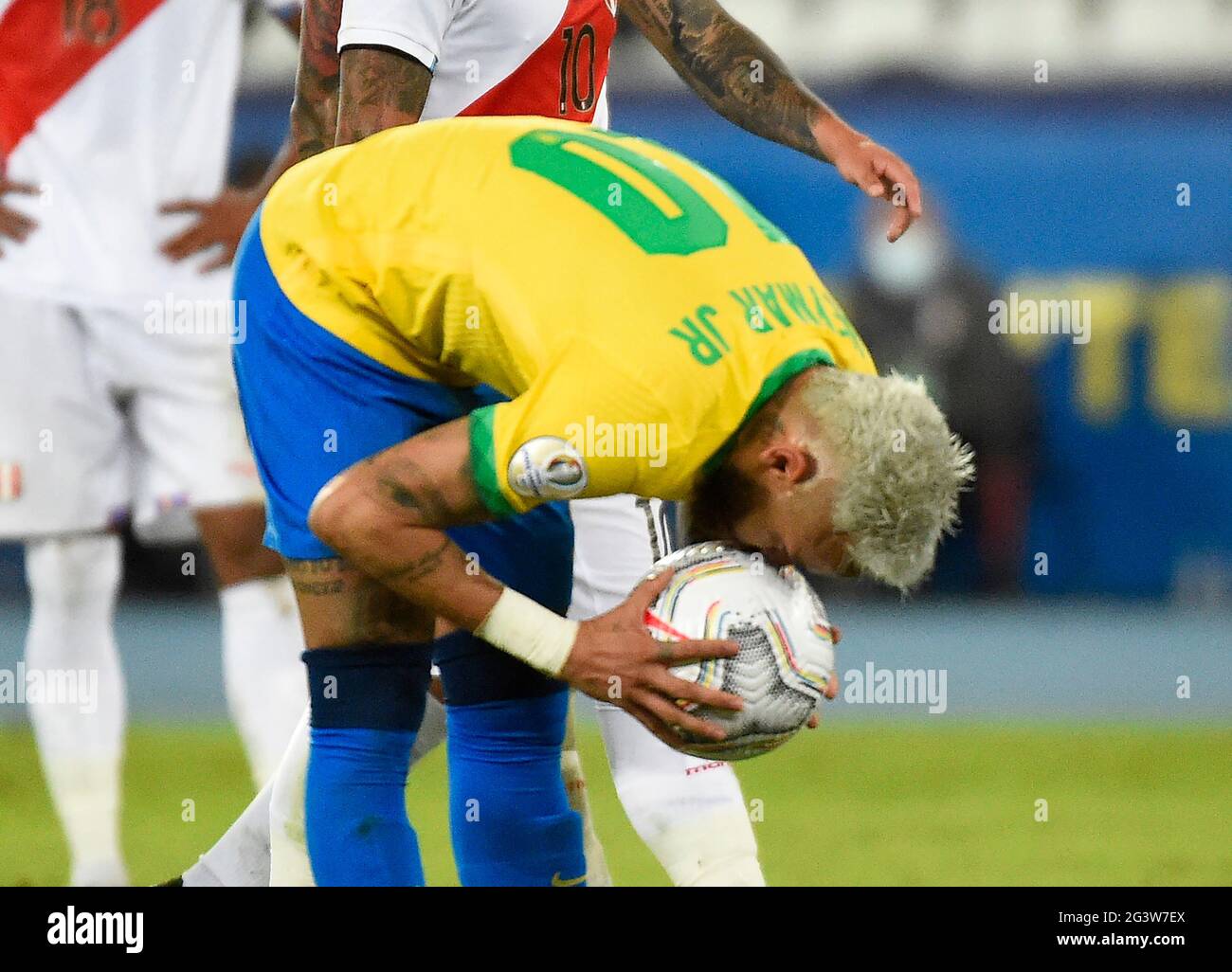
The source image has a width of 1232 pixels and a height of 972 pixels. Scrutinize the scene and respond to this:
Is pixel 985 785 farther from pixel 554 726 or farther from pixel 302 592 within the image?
pixel 302 592

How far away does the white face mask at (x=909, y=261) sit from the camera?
29.1 ft

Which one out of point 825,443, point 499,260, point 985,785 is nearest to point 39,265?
point 499,260

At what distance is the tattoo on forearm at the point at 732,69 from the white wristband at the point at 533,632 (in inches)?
44.7

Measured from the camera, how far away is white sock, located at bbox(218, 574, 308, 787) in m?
4.17

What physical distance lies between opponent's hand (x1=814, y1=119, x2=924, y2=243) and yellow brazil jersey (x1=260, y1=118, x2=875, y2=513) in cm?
47

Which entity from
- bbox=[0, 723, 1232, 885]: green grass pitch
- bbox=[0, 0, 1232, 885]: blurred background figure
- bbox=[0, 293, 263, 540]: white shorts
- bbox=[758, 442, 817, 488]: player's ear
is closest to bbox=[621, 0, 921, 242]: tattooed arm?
bbox=[758, 442, 817, 488]: player's ear

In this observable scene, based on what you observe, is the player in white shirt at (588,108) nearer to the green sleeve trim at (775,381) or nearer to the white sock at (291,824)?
the white sock at (291,824)

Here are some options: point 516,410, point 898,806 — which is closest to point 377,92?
point 516,410

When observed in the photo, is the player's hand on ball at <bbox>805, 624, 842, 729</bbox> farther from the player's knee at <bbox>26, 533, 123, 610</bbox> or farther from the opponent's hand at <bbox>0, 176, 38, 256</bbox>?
the opponent's hand at <bbox>0, 176, 38, 256</bbox>

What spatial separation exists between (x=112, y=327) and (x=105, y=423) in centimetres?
22

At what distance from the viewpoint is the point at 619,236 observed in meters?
2.67

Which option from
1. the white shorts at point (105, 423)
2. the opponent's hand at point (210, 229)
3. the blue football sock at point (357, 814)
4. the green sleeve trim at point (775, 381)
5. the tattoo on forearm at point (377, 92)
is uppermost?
the opponent's hand at point (210, 229)

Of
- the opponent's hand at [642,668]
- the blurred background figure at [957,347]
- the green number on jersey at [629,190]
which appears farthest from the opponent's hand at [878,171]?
the blurred background figure at [957,347]

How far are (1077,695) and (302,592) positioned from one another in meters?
5.09
